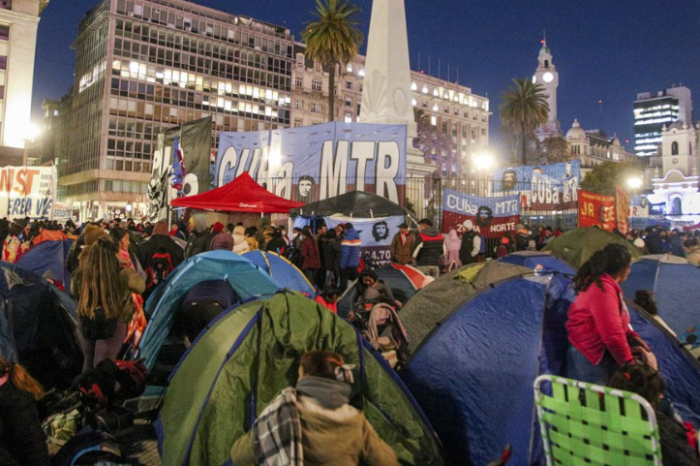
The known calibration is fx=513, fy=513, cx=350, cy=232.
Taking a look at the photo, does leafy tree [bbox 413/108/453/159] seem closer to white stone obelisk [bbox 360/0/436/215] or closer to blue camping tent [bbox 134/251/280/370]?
white stone obelisk [bbox 360/0/436/215]

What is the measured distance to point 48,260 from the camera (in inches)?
360

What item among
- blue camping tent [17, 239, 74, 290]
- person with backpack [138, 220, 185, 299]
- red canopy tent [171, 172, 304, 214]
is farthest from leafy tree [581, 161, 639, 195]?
blue camping tent [17, 239, 74, 290]

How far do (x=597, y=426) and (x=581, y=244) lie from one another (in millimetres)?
8835

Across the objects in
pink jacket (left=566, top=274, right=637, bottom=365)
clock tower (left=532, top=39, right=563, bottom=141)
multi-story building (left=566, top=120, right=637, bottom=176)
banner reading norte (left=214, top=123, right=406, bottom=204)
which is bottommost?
pink jacket (left=566, top=274, right=637, bottom=365)

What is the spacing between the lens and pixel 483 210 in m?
16.7

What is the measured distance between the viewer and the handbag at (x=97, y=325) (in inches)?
199

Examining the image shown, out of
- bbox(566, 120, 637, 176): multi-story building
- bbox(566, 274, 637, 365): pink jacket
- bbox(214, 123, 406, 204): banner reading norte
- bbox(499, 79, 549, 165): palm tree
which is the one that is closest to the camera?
bbox(566, 274, 637, 365): pink jacket

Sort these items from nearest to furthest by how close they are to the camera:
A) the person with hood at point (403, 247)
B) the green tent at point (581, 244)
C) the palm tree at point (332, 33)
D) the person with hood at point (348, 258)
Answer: the green tent at point (581, 244), the person with hood at point (403, 247), the person with hood at point (348, 258), the palm tree at point (332, 33)

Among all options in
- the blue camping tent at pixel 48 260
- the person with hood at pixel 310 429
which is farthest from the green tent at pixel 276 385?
the blue camping tent at pixel 48 260

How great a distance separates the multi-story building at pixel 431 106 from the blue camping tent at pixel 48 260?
250 ft

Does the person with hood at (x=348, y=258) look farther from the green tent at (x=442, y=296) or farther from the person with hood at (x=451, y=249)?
the green tent at (x=442, y=296)

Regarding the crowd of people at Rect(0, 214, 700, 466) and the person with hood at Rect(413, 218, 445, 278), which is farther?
the person with hood at Rect(413, 218, 445, 278)

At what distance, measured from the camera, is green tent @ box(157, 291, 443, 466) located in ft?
13.2

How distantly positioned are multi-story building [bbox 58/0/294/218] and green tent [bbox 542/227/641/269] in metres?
66.2
